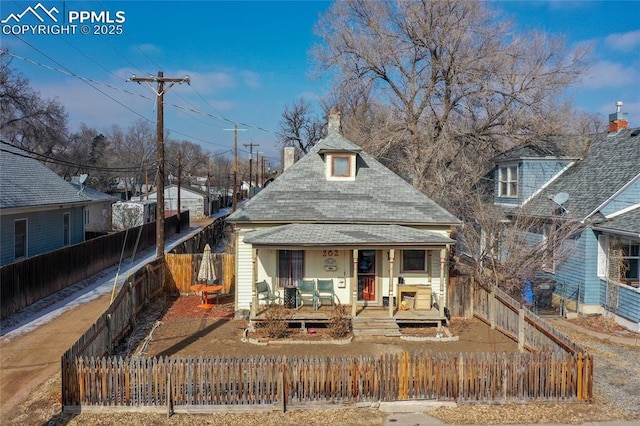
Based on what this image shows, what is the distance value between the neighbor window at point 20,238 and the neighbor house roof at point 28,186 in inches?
38.2

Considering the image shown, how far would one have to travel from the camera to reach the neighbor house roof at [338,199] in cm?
1761

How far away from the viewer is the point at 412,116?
28.6m

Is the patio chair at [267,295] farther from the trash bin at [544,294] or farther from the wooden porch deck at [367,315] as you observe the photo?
the trash bin at [544,294]

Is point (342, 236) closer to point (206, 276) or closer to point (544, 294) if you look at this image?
point (206, 276)

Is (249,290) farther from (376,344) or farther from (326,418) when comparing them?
(326,418)

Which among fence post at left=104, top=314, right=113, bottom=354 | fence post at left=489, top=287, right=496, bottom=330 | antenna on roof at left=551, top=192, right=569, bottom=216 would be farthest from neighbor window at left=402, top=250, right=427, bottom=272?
fence post at left=104, top=314, right=113, bottom=354

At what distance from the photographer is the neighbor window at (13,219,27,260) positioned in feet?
70.8

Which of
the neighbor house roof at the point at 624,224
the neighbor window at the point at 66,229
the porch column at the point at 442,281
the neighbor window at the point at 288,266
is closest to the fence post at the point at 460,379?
the porch column at the point at 442,281

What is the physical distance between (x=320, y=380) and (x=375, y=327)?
5.59 m

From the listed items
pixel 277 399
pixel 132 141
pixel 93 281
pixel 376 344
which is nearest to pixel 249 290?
pixel 376 344

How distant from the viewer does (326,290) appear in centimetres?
1705

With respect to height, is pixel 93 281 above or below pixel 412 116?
below

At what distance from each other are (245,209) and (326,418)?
9.40 meters

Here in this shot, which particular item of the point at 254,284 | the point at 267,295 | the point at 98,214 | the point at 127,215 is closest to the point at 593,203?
the point at 267,295
